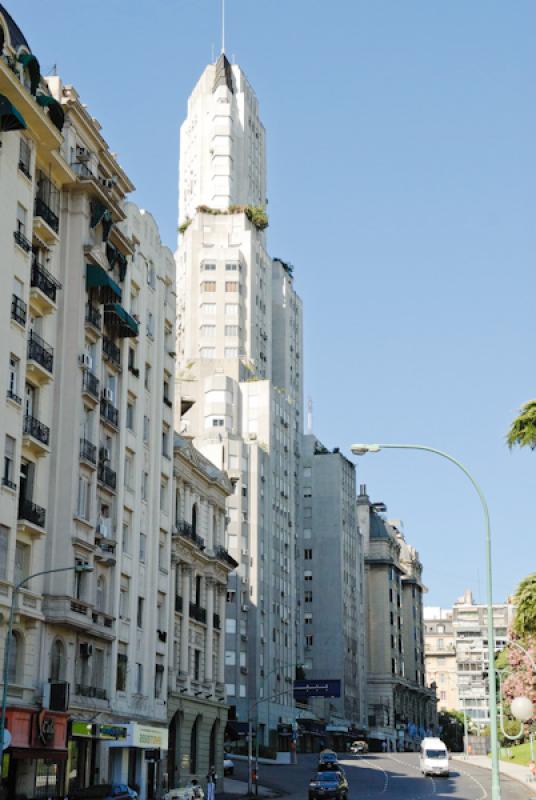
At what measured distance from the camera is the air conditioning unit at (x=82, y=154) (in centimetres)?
5281

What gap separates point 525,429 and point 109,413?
25502 mm

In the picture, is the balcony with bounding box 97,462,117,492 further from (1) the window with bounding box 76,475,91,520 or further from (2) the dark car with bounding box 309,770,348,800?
(2) the dark car with bounding box 309,770,348,800

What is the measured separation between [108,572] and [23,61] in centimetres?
Result: 2284

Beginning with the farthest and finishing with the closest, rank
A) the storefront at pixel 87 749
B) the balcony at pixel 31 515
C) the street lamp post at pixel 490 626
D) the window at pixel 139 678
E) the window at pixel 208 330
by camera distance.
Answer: the window at pixel 208 330, the window at pixel 139 678, the storefront at pixel 87 749, the balcony at pixel 31 515, the street lamp post at pixel 490 626

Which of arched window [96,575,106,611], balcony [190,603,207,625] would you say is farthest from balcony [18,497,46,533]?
balcony [190,603,207,625]

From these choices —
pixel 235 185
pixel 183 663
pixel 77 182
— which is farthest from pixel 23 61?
pixel 235 185

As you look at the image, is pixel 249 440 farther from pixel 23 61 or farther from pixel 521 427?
pixel 521 427

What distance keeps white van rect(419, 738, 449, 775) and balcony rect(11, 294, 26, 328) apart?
166ft

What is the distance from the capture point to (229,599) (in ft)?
Result: 376

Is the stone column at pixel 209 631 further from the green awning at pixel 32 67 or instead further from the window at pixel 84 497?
the green awning at pixel 32 67

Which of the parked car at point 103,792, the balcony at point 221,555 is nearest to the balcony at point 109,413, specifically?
the parked car at point 103,792

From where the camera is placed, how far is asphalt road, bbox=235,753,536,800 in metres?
63.4

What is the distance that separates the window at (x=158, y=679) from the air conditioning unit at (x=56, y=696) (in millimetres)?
15452

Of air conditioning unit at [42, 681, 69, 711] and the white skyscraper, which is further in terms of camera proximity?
the white skyscraper
